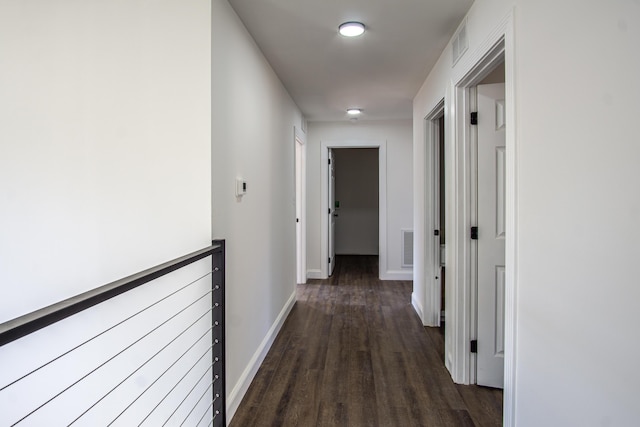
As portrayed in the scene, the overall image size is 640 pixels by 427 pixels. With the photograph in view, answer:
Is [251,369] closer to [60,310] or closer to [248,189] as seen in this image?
[248,189]

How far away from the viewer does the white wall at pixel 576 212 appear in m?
0.93

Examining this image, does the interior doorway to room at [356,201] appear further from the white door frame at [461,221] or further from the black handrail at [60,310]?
the black handrail at [60,310]

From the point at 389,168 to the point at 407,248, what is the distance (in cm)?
125

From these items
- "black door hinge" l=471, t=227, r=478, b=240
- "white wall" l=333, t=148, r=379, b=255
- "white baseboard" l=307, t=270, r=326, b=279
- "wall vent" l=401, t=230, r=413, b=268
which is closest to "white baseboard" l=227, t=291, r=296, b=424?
"black door hinge" l=471, t=227, r=478, b=240

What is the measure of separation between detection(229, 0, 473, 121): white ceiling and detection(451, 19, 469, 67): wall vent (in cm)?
6

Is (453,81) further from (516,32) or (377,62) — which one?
(516,32)

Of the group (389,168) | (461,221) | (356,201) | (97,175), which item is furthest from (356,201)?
(97,175)

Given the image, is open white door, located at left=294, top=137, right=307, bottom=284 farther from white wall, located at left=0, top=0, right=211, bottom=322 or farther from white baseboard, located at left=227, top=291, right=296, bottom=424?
white wall, located at left=0, top=0, right=211, bottom=322

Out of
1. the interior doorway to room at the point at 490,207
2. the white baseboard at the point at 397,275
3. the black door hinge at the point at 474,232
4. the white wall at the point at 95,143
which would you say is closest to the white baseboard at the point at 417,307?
the white baseboard at the point at 397,275

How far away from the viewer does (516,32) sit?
151cm

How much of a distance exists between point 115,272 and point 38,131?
2.93 ft

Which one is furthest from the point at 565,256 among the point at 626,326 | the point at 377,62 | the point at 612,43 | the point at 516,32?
the point at 377,62

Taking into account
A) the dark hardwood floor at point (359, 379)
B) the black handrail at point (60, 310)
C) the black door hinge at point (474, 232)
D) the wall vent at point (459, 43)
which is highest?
the wall vent at point (459, 43)

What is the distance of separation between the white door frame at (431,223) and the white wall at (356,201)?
4358mm
